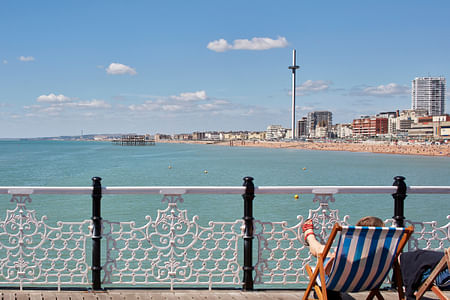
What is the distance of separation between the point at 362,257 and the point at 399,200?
149cm

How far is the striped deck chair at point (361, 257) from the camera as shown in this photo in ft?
9.50

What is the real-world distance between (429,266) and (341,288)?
0.75 metres

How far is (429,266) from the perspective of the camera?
3.29 metres

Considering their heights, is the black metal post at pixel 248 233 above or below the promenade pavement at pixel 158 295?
above

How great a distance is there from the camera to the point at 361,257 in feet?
9.82

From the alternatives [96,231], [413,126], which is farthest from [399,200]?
[413,126]

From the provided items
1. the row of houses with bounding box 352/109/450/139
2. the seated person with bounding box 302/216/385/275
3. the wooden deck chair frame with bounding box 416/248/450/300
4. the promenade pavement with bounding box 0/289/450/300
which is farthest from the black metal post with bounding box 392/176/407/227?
the row of houses with bounding box 352/109/450/139

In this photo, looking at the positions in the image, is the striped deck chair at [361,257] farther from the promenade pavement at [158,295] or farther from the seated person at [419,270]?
the promenade pavement at [158,295]

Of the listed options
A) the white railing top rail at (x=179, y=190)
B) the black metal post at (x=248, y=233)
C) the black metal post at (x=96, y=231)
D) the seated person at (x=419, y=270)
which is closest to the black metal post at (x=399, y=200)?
the white railing top rail at (x=179, y=190)

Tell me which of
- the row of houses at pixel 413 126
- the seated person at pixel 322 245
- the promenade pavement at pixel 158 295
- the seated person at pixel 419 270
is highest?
the row of houses at pixel 413 126

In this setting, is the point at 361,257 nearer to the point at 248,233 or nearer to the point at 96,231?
the point at 248,233

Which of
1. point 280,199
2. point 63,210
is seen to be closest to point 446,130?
point 280,199

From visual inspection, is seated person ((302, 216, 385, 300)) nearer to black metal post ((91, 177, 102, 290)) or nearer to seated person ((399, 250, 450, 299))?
seated person ((399, 250, 450, 299))

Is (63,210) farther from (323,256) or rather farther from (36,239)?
(323,256)
